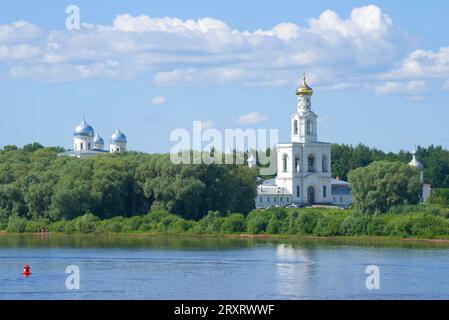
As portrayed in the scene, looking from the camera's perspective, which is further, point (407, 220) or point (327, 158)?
point (327, 158)

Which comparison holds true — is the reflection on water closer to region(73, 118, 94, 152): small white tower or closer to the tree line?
the tree line

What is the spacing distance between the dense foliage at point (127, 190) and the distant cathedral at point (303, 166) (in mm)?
20995

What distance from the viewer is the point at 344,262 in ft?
156

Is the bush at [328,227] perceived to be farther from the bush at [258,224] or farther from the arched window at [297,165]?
the arched window at [297,165]

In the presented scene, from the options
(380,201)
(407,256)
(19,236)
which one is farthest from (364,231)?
(19,236)

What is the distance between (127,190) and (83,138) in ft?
138

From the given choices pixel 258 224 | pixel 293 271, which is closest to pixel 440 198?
pixel 258 224

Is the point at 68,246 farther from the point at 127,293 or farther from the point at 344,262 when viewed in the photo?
the point at 127,293

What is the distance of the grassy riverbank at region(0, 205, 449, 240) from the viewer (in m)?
63.9

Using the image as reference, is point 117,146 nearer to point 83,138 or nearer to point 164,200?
point 83,138

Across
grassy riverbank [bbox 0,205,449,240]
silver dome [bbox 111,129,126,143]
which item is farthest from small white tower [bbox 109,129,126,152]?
grassy riverbank [bbox 0,205,449,240]

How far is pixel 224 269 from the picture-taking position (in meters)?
44.8

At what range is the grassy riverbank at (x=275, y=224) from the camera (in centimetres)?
6394
